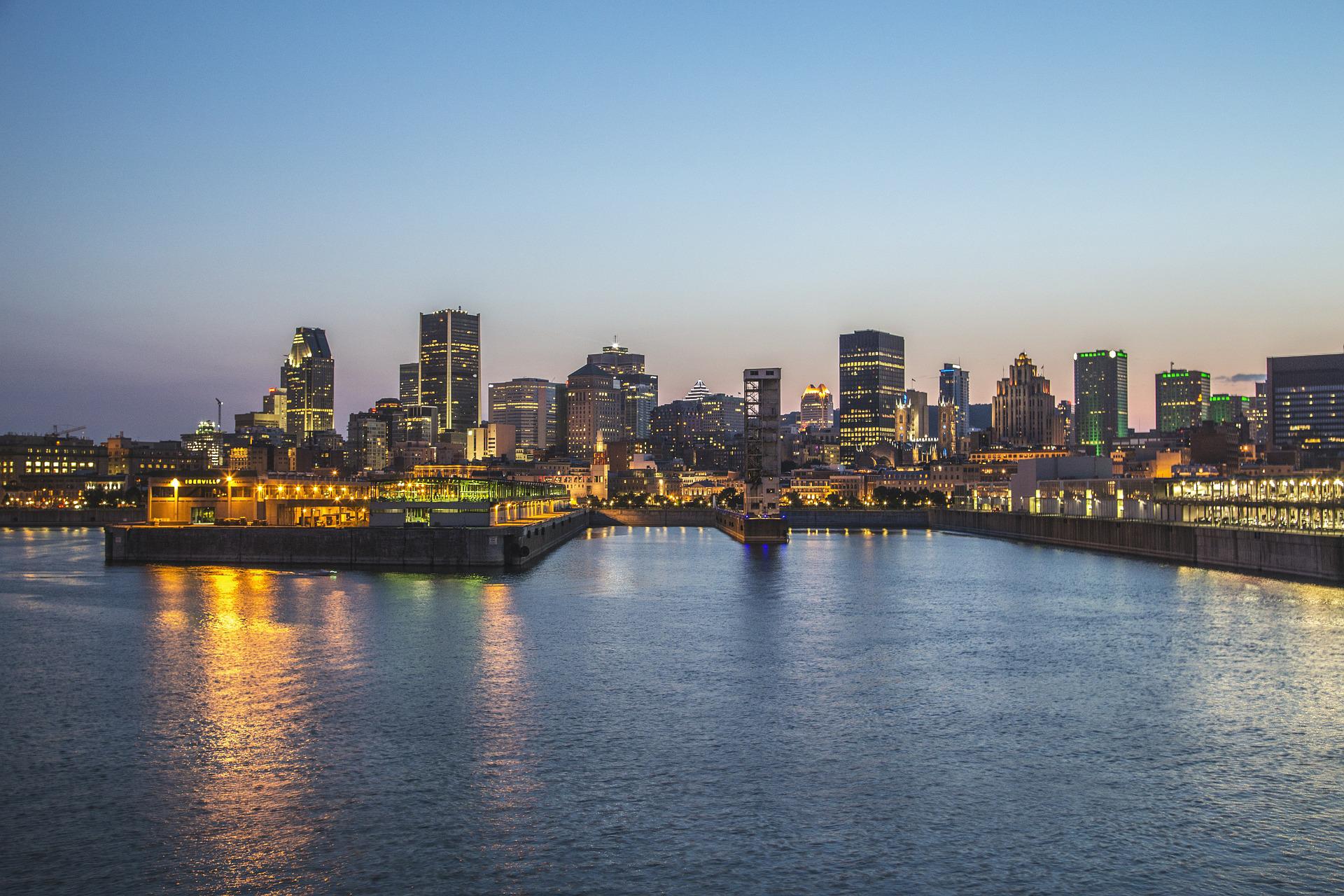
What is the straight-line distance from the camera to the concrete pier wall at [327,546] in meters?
89.7

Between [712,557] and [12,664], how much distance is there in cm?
7524

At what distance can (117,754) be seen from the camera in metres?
27.9

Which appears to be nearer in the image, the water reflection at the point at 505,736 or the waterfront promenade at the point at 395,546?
the water reflection at the point at 505,736

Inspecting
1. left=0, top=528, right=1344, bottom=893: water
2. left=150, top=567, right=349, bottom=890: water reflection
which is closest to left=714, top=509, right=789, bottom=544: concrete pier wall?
left=0, top=528, right=1344, bottom=893: water

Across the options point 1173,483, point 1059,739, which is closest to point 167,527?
point 1059,739

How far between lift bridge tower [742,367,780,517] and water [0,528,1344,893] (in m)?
89.4

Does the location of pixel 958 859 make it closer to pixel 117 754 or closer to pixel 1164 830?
pixel 1164 830

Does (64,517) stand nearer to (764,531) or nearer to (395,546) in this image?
(764,531)

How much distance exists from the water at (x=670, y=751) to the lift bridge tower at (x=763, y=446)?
8945 cm

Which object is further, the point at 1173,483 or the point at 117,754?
the point at 1173,483

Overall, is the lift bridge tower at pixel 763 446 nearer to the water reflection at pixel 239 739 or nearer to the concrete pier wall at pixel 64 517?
the water reflection at pixel 239 739

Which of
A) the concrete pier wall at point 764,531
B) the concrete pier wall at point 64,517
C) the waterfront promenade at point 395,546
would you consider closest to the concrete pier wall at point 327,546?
the waterfront promenade at point 395,546

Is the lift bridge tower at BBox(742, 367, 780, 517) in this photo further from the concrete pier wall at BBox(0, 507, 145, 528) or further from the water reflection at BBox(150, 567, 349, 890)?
the concrete pier wall at BBox(0, 507, 145, 528)

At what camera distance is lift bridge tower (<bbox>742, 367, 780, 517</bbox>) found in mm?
147875
